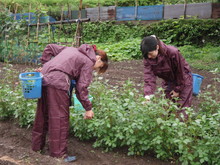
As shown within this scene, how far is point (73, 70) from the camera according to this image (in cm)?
317

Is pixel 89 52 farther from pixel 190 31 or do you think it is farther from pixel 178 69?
pixel 190 31

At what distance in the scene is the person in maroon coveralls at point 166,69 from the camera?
135 inches

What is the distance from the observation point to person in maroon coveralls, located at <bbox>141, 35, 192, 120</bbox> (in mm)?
3438

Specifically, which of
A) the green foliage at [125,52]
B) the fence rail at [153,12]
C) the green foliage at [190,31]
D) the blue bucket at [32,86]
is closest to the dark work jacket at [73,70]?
the blue bucket at [32,86]

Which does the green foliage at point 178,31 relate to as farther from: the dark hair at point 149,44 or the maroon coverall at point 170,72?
the dark hair at point 149,44

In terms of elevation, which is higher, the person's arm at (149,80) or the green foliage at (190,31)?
the green foliage at (190,31)

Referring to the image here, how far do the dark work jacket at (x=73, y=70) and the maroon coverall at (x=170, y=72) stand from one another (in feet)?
2.96

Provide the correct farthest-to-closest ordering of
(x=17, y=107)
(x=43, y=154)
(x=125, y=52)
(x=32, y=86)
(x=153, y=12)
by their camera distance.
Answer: (x=153, y=12)
(x=125, y=52)
(x=17, y=107)
(x=43, y=154)
(x=32, y=86)

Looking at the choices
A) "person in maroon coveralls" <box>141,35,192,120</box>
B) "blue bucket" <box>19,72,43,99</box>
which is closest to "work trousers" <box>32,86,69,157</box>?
"blue bucket" <box>19,72,43,99</box>

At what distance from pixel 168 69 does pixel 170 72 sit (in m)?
0.10

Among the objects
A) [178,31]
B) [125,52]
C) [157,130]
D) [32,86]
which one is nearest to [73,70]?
[32,86]

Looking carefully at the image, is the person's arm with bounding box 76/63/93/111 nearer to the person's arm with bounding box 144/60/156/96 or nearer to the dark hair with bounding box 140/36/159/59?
the dark hair with bounding box 140/36/159/59

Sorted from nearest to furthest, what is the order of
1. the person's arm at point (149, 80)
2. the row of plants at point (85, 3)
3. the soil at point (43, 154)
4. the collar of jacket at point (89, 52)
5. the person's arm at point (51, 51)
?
the soil at point (43, 154), the collar of jacket at point (89, 52), the person's arm at point (51, 51), the person's arm at point (149, 80), the row of plants at point (85, 3)

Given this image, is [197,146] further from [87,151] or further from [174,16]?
[174,16]
